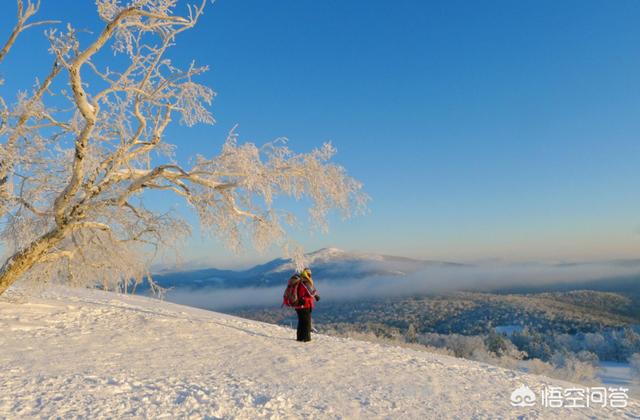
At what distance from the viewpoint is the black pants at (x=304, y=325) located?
1102 centimetres

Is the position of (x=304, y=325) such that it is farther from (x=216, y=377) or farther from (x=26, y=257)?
(x=26, y=257)

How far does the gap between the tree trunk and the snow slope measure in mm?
997

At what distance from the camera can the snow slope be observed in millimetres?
5973

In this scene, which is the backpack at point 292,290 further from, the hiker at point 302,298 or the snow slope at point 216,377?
the snow slope at point 216,377

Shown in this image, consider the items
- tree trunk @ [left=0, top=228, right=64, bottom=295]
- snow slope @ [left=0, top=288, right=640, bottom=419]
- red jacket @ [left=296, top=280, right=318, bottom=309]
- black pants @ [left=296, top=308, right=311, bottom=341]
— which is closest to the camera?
snow slope @ [left=0, top=288, right=640, bottom=419]

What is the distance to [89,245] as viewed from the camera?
12.9m

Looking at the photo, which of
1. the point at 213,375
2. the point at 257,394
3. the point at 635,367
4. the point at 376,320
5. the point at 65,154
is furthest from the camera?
the point at 376,320

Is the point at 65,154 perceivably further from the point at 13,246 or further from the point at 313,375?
the point at 313,375

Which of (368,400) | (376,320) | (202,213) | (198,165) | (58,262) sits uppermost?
(198,165)

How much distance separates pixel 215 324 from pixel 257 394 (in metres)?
6.10

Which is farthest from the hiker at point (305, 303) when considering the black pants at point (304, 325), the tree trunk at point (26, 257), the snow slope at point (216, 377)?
the tree trunk at point (26, 257)

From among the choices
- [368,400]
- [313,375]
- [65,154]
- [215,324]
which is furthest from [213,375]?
[65,154]

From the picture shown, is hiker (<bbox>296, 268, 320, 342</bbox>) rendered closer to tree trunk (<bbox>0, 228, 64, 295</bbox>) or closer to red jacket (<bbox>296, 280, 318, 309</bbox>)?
red jacket (<bbox>296, 280, 318, 309</bbox>)

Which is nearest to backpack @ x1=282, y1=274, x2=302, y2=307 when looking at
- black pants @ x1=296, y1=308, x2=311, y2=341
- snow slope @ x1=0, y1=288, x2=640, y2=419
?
black pants @ x1=296, y1=308, x2=311, y2=341
